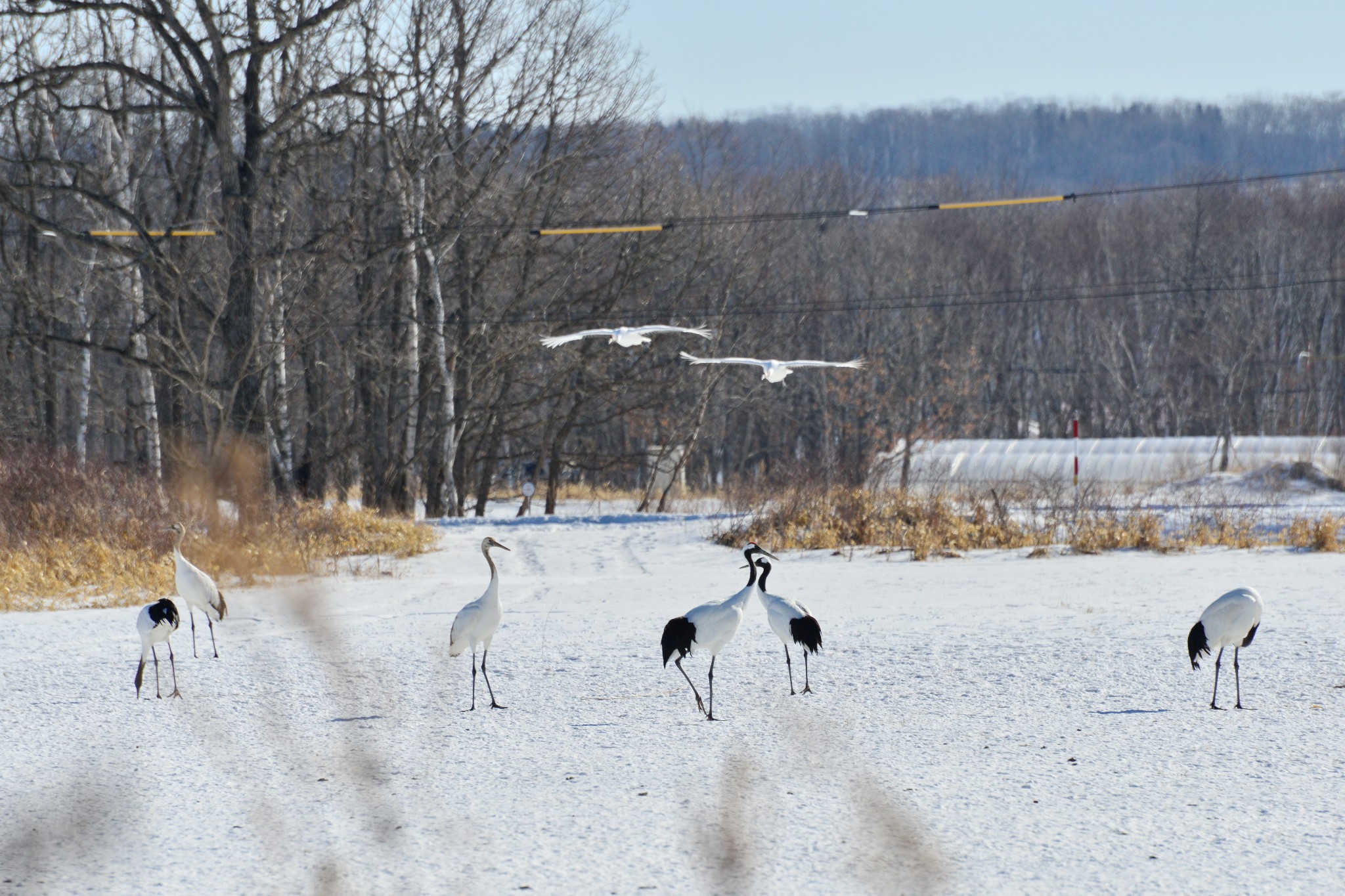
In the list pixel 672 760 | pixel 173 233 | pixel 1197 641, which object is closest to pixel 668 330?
pixel 173 233

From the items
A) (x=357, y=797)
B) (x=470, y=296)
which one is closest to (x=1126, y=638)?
(x=357, y=797)

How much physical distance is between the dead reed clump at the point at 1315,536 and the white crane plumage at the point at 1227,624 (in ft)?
31.5

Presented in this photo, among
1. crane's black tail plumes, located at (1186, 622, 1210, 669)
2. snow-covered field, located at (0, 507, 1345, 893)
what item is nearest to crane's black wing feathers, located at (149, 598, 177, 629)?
snow-covered field, located at (0, 507, 1345, 893)

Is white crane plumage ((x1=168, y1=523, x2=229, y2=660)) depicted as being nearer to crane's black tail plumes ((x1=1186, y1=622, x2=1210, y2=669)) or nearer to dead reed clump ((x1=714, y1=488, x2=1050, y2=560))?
crane's black tail plumes ((x1=1186, y1=622, x2=1210, y2=669))

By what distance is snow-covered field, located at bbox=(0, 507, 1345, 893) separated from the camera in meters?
4.83

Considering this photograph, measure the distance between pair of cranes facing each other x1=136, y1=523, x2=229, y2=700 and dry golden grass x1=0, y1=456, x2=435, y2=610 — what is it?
8.85 ft

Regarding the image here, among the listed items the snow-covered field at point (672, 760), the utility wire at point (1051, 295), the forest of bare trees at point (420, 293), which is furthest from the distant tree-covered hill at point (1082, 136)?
the snow-covered field at point (672, 760)

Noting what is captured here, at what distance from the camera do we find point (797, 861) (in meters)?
4.86

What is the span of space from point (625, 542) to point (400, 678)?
10.6m

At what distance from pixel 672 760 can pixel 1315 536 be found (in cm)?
1263

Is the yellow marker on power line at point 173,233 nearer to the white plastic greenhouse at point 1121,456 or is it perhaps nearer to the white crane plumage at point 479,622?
the white crane plumage at point 479,622

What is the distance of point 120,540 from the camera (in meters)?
14.2

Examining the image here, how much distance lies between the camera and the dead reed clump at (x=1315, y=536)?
16094mm

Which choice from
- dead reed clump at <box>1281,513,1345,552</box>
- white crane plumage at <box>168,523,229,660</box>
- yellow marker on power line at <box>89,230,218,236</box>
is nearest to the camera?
white crane plumage at <box>168,523,229,660</box>
